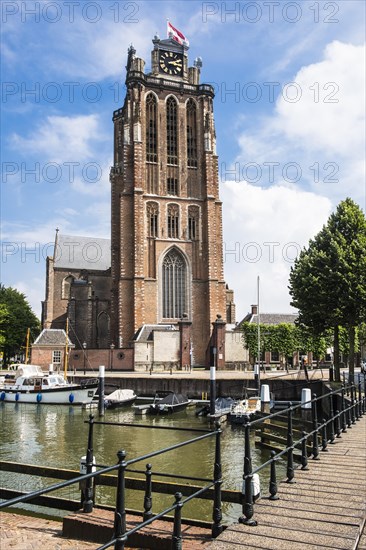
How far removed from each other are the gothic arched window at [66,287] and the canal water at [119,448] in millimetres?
40061

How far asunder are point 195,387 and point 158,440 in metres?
14.7

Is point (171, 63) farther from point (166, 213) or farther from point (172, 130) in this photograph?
point (166, 213)

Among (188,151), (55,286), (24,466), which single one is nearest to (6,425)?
(24,466)

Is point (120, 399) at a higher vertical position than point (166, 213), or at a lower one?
lower

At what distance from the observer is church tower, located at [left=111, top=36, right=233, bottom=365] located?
2074 inches

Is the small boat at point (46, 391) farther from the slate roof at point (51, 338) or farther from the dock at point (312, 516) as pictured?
the dock at point (312, 516)

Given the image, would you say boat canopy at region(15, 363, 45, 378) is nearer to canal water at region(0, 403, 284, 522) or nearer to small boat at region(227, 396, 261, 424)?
canal water at region(0, 403, 284, 522)

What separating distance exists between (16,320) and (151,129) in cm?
3397

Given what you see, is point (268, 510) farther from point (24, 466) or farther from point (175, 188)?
point (175, 188)

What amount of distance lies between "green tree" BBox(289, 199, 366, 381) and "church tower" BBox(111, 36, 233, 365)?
22014mm

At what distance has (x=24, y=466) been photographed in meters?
9.64

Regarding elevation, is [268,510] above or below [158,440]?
above

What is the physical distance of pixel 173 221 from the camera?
5566cm

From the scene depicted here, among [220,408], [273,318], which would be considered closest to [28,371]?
[220,408]
